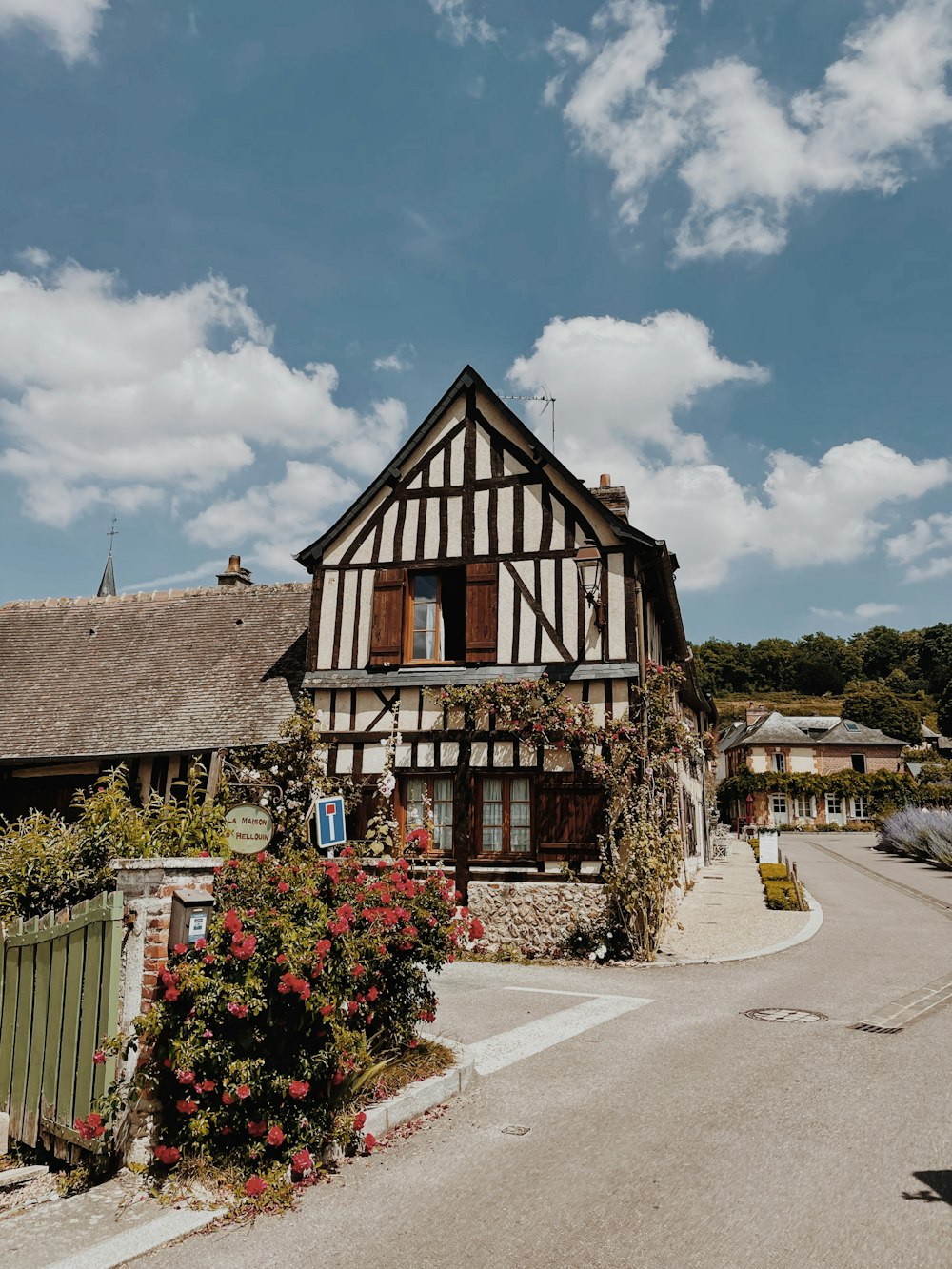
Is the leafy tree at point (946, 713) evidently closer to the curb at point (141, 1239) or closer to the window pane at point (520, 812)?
the window pane at point (520, 812)

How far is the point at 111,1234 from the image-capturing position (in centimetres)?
367

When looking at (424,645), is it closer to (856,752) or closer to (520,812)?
(520,812)

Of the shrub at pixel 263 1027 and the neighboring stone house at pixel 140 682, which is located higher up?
the neighboring stone house at pixel 140 682

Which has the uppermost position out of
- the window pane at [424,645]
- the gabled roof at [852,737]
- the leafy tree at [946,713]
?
the leafy tree at [946,713]

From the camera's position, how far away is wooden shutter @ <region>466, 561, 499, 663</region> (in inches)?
456

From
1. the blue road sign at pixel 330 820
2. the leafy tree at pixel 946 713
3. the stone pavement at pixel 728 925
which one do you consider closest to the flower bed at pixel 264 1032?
the blue road sign at pixel 330 820

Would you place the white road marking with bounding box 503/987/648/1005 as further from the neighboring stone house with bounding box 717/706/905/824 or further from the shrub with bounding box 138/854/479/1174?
the neighboring stone house with bounding box 717/706/905/824

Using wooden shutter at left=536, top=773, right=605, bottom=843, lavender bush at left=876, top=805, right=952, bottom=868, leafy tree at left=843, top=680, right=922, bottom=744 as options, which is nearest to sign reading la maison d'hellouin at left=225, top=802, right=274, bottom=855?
wooden shutter at left=536, top=773, right=605, bottom=843

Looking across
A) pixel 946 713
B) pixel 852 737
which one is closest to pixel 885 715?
pixel 852 737

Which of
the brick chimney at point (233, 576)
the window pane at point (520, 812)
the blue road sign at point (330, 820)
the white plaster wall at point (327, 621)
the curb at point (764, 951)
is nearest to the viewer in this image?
the blue road sign at point (330, 820)

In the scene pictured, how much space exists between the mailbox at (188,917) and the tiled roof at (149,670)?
7.65m

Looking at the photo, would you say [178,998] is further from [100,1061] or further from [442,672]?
[442,672]

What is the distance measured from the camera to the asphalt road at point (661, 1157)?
3441 mm

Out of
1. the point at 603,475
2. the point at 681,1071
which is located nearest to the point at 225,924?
the point at 681,1071
